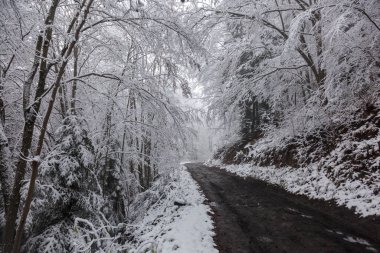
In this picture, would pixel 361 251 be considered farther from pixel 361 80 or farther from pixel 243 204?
pixel 361 80

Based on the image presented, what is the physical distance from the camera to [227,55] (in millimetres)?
13688

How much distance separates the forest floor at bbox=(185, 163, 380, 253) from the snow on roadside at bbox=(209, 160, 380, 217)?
0.27 meters

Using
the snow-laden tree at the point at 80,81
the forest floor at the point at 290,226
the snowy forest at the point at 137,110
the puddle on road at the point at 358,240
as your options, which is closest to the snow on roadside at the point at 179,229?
the snowy forest at the point at 137,110

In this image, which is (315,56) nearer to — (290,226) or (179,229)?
(290,226)

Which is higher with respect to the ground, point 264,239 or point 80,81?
point 80,81

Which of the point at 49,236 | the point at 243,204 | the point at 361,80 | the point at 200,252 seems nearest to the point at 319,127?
the point at 361,80

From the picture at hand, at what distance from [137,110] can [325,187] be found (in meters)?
6.83

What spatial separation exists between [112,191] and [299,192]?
6722mm

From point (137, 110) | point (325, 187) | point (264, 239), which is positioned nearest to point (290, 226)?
point (264, 239)

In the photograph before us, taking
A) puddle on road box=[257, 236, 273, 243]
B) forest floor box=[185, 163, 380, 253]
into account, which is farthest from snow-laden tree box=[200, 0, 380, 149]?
puddle on road box=[257, 236, 273, 243]

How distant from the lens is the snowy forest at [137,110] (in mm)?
4977

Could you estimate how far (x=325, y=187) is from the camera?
8797 millimetres

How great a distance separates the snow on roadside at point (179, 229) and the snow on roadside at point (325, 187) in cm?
355

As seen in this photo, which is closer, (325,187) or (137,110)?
(325,187)
